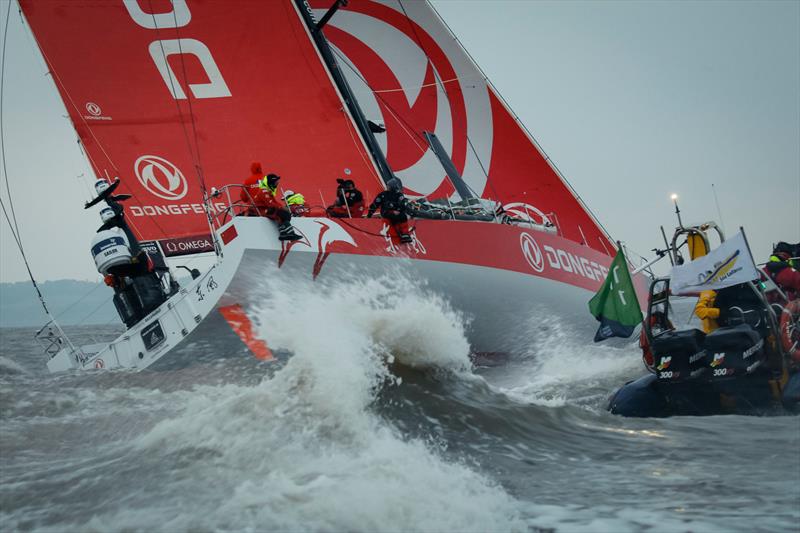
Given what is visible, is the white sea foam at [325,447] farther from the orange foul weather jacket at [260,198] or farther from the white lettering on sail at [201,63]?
the white lettering on sail at [201,63]

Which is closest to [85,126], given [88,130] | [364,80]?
[88,130]

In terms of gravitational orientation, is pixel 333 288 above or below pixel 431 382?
above

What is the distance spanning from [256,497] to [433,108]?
10.3 metres

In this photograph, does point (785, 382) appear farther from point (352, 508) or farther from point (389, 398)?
point (352, 508)

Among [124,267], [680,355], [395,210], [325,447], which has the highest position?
[124,267]

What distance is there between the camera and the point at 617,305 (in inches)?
237

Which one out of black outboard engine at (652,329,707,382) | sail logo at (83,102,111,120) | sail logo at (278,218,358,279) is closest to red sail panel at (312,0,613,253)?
sail logo at (83,102,111,120)

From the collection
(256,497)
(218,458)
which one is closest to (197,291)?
(218,458)

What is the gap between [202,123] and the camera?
1105 centimetres

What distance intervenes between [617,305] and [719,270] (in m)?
0.84

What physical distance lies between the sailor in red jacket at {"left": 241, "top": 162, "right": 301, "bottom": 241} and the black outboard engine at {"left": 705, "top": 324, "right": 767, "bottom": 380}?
3719mm

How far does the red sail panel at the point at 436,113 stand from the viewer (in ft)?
40.1

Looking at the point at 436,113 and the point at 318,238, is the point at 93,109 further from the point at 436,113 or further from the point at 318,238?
the point at 318,238

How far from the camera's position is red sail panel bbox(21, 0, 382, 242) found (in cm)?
1077
